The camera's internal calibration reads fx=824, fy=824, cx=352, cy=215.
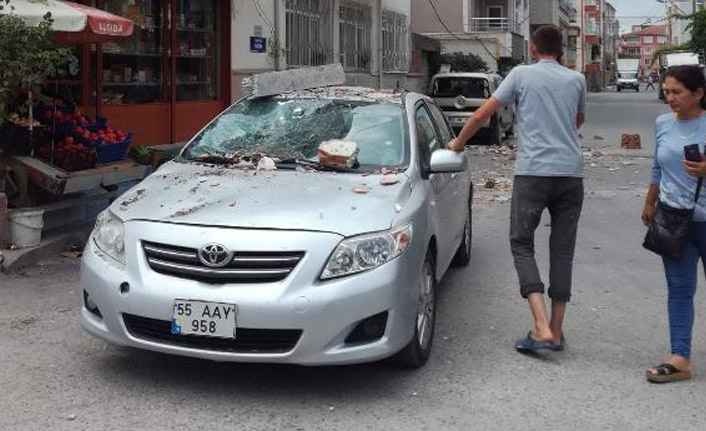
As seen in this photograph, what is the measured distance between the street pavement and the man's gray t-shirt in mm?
1161

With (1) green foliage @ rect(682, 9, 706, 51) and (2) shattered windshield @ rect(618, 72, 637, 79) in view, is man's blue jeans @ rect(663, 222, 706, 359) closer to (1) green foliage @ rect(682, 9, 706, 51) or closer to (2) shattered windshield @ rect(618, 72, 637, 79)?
(1) green foliage @ rect(682, 9, 706, 51)

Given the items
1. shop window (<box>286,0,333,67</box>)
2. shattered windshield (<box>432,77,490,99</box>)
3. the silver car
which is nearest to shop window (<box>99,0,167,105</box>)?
shop window (<box>286,0,333,67</box>)

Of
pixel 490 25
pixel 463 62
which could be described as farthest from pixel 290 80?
pixel 490 25

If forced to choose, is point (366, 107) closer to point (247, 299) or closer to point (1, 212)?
point (247, 299)

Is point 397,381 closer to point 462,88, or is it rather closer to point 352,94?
point 352,94

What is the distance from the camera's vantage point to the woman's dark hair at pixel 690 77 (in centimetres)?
440

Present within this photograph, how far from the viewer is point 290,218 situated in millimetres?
4176

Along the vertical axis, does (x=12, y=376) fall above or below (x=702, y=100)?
below

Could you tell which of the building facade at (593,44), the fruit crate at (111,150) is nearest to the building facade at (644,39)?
the building facade at (593,44)

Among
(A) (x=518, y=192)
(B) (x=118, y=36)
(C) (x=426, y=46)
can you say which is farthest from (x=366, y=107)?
(C) (x=426, y=46)

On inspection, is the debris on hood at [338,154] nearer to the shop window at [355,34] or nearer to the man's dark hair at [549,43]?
the man's dark hair at [549,43]

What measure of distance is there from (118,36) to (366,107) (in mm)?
3154

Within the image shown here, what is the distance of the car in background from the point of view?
2084 cm

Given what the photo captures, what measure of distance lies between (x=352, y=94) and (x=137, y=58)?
6.46 meters
